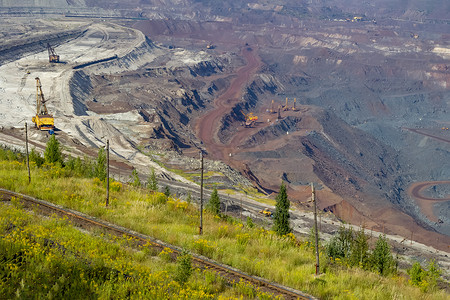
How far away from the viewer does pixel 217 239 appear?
15430mm

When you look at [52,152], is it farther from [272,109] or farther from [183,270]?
[272,109]

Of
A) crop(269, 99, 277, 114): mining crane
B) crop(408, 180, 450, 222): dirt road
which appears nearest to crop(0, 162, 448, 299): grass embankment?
crop(408, 180, 450, 222): dirt road

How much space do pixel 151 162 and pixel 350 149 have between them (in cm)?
5176

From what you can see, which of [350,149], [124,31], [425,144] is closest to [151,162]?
[350,149]

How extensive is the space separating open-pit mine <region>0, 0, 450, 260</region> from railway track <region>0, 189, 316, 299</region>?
32.7 meters

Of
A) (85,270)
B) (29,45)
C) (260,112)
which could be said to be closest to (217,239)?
(85,270)

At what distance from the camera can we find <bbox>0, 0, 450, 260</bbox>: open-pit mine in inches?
2734

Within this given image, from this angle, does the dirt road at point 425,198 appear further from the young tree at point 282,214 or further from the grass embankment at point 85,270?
the grass embankment at point 85,270

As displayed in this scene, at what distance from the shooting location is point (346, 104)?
130250 millimetres

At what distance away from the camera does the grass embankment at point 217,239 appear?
500 inches

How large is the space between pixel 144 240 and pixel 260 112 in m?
105

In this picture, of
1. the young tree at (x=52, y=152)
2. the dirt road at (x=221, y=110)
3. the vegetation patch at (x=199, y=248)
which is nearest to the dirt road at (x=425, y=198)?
the dirt road at (x=221, y=110)

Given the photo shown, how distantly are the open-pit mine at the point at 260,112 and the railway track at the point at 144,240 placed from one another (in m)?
32.7

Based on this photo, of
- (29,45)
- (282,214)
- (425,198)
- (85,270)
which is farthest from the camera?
(29,45)
